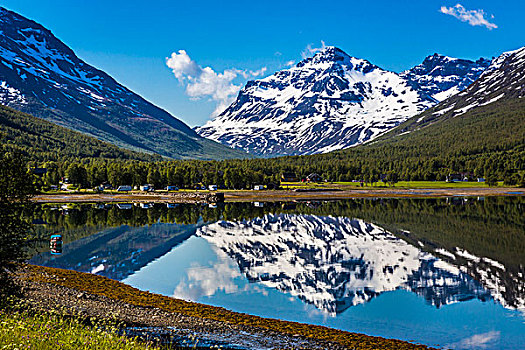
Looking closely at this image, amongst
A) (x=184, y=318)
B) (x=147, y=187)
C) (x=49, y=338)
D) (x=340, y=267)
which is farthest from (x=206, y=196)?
(x=49, y=338)

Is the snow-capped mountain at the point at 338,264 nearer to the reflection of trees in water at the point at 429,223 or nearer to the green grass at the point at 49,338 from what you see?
the reflection of trees in water at the point at 429,223

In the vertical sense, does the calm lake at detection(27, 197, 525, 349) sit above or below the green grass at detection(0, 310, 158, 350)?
below

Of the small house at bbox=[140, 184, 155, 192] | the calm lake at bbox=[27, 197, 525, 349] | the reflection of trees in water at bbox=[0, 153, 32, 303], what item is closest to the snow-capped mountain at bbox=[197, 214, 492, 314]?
the calm lake at bbox=[27, 197, 525, 349]

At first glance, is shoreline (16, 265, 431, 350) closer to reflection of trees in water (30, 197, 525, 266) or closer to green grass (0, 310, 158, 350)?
green grass (0, 310, 158, 350)

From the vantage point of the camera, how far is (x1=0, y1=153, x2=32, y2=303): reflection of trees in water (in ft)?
62.4

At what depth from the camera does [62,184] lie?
184m

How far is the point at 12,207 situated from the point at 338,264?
30849 mm

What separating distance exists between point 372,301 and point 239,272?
43.7 ft

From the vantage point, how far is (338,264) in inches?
1705

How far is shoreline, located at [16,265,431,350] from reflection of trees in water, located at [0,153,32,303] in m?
1.99

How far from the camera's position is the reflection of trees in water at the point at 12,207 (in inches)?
749

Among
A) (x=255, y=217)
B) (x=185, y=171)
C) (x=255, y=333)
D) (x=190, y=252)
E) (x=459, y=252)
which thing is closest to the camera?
(x=255, y=333)

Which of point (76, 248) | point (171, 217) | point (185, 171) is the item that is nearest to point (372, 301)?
point (76, 248)

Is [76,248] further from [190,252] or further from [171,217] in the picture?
[171,217]
